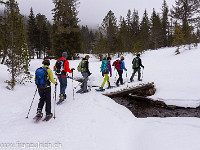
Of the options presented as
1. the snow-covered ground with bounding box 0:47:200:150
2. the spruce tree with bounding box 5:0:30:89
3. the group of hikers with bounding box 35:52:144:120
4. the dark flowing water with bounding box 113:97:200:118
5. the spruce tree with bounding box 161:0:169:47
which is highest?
the spruce tree with bounding box 161:0:169:47

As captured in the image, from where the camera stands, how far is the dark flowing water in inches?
286

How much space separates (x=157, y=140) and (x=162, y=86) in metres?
7.30

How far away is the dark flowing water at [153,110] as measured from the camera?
286 inches

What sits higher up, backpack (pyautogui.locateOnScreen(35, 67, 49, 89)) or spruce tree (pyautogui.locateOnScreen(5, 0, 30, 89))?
spruce tree (pyautogui.locateOnScreen(5, 0, 30, 89))

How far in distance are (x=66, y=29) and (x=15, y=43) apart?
18.3 metres

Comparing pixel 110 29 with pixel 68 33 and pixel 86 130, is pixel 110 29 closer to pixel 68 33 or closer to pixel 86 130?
pixel 68 33

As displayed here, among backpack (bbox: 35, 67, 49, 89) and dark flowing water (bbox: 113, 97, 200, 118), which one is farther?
dark flowing water (bbox: 113, 97, 200, 118)

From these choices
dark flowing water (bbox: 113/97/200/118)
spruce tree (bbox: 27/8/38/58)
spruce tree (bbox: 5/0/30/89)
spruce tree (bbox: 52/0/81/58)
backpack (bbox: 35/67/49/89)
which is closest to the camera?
backpack (bbox: 35/67/49/89)

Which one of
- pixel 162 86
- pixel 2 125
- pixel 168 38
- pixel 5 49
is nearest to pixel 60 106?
pixel 2 125

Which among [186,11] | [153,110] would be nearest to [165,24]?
[186,11]

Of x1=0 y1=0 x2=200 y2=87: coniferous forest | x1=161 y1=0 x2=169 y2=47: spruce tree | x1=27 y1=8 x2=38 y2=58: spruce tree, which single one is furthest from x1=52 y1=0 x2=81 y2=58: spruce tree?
x1=161 y1=0 x2=169 y2=47: spruce tree

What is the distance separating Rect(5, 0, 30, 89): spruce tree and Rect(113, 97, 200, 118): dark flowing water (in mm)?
7307

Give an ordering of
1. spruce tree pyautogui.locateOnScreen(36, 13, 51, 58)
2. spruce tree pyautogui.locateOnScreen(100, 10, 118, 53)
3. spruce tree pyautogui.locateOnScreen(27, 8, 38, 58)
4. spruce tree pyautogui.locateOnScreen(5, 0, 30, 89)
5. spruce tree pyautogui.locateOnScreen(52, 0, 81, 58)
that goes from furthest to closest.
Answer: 1. spruce tree pyautogui.locateOnScreen(36, 13, 51, 58)
2. spruce tree pyautogui.locateOnScreen(27, 8, 38, 58)
3. spruce tree pyautogui.locateOnScreen(100, 10, 118, 53)
4. spruce tree pyautogui.locateOnScreen(52, 0, 81, 58)
5. spruce tree pyautogui.locateOnScreen(5, 0, 30, 89)

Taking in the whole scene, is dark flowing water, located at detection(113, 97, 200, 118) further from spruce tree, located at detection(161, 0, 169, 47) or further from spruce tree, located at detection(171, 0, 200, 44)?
spruce tree, located at detection(161, 0, 169, 47)
